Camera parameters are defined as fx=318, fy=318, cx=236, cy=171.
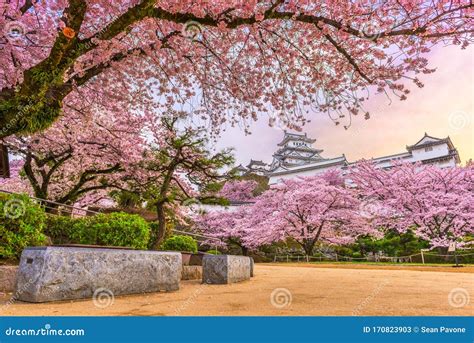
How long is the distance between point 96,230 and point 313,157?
5449cm

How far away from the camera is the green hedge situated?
829cm

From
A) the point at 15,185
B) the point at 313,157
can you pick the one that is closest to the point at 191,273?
the point at 15,185

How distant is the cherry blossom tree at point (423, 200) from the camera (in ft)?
63.8

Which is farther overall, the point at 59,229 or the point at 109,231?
the point at 109,231

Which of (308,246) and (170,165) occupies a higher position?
(170,165)

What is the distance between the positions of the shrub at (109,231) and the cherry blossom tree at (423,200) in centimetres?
1769

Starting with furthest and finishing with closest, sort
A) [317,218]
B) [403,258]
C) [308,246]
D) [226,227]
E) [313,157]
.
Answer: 1. [313,157]
2. [226,227]
3. [308,246]
4. [317,218]
5. [403,258]

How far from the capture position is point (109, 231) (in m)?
8.55

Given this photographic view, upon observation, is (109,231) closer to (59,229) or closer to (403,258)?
(59,229)

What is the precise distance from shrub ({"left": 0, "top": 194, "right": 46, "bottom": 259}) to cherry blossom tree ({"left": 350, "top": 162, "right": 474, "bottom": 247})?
20.3m

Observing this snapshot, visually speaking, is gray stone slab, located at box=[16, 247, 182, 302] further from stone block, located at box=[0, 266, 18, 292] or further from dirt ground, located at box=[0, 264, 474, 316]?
stone block, located at box=[0, 266, 18, 292]

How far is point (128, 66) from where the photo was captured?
748 cm

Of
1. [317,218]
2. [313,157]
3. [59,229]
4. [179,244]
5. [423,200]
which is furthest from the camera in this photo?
[313,157]

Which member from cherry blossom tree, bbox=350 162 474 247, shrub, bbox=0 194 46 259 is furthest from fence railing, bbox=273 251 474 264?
shrub, bbox=0 194 46 259
